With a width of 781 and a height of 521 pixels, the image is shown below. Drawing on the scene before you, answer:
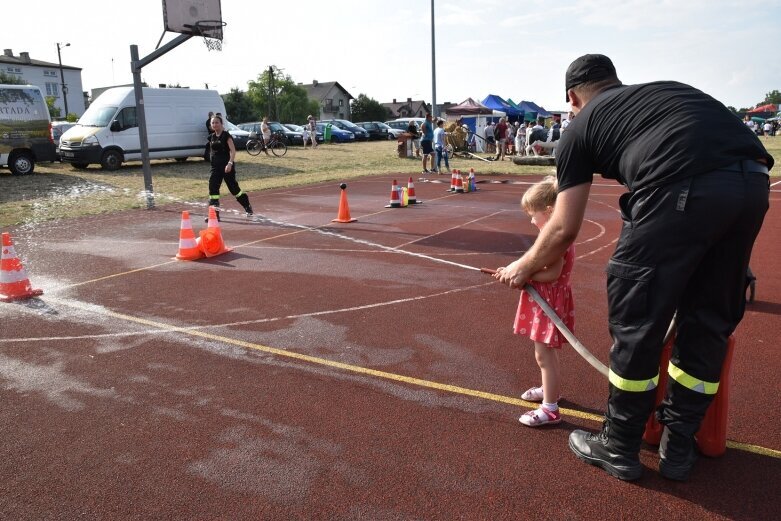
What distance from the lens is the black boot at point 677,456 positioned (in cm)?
301

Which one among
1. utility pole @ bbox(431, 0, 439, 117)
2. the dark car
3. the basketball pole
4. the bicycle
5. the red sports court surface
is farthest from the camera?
the dark car

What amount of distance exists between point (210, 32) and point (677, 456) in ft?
47.4

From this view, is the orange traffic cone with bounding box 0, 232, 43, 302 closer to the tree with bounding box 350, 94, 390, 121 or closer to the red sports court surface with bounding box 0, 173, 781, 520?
the red sports court surface with bounding box 0, 173, 781, 520

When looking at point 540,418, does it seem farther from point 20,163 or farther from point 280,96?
point 280,96

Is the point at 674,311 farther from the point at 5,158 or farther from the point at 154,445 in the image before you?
the point at 5,158

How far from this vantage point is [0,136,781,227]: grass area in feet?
46.2

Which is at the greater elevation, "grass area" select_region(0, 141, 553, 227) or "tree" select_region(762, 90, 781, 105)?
"tree" select_region(762, 90, 781, 105)

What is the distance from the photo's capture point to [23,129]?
19.4 metres

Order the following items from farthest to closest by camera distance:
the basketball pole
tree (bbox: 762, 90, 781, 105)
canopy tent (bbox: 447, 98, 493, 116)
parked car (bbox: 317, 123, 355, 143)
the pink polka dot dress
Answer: tree (bbox: 762, 90, 781, 105)
parked car (bbox: 317, 123, 355, 143)
canopy tent (bbox: 447, 98, 493, 116)
the basketball pole
the pink polka dot dress

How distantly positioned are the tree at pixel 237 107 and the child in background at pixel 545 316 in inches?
2971

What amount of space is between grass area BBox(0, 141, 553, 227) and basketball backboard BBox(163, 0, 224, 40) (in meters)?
4.13

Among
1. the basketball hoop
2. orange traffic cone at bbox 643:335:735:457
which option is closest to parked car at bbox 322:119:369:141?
the basketball hoop

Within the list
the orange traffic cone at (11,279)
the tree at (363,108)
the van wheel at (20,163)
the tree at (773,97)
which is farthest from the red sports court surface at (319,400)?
the tree at (773,97)

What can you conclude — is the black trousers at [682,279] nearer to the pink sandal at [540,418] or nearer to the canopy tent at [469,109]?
the pink sandal at [540,418]
